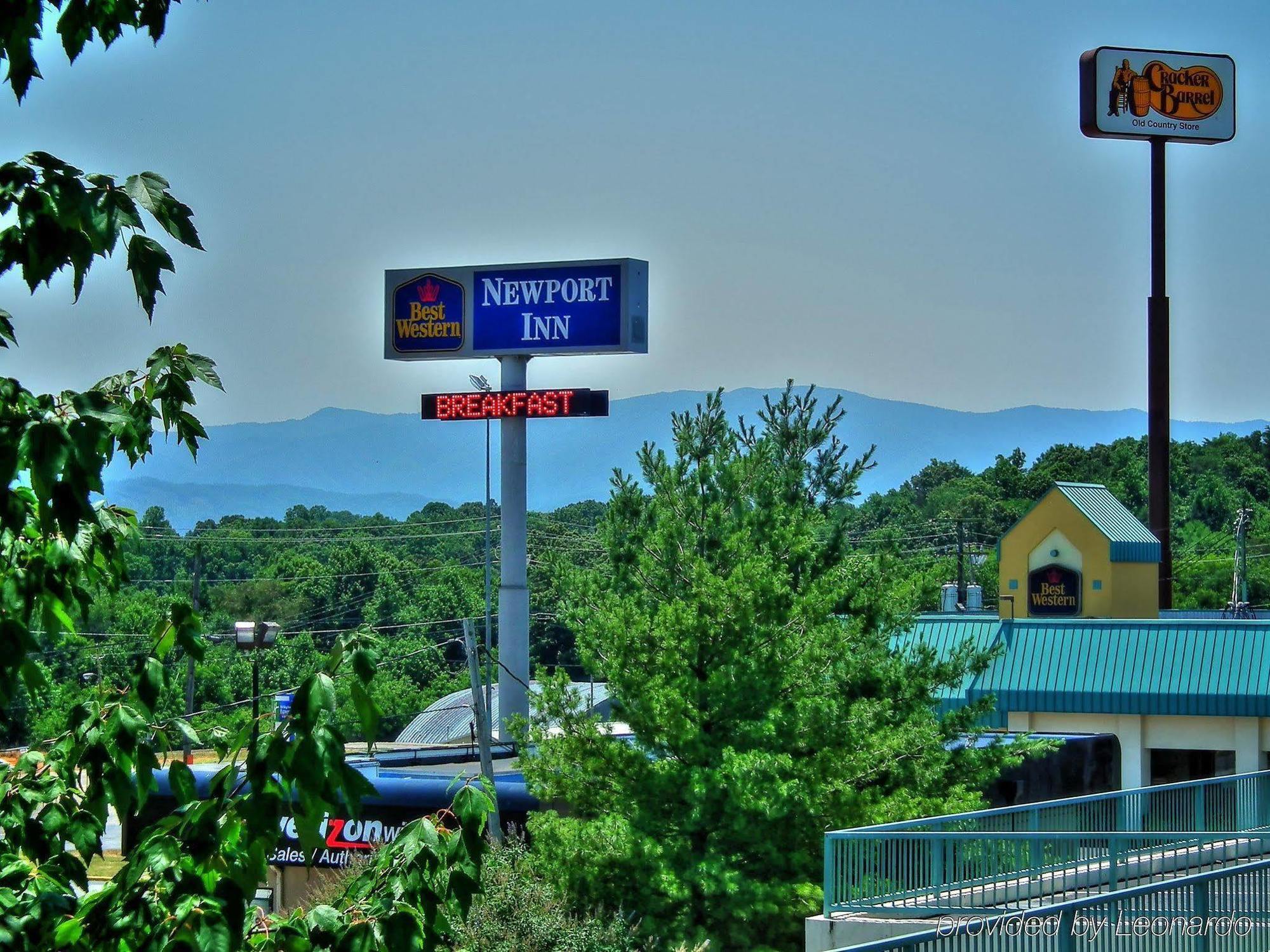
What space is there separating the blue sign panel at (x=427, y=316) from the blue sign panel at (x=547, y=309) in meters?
0.89

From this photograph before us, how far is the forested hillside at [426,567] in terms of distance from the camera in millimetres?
107938

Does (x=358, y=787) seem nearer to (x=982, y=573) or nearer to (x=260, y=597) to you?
(x=982, y=573)

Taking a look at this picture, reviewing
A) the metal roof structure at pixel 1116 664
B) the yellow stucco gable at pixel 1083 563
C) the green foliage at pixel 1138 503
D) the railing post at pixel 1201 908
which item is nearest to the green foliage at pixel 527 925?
the railing post at pixel 1201 908

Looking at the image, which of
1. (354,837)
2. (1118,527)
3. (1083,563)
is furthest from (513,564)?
(354,837)

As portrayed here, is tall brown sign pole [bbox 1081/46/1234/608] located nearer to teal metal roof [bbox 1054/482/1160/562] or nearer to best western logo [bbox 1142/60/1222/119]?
best western logo [bbox 1142/60/1222/119]

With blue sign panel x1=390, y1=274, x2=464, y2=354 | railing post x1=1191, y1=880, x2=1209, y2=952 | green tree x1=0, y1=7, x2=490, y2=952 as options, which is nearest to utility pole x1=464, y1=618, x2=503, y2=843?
railing post x1=1191, y1=880, x2=1209, y2=952

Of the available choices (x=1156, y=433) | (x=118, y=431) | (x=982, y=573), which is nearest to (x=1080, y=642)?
(x=1156, y=433)

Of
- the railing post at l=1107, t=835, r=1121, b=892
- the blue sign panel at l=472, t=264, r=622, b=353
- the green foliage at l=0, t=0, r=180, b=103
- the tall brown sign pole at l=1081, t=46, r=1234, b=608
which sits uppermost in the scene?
the tall brown sign pole at l=1081, t=46, r=1234, b=608

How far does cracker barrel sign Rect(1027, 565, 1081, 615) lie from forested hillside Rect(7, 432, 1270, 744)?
108ft

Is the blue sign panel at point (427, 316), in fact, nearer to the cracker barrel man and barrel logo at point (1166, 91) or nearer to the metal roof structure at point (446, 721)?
the metal roof structure at point (446, 721)

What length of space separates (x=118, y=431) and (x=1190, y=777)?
38031 mm

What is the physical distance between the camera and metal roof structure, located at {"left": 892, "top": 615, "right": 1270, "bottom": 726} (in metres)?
37.8

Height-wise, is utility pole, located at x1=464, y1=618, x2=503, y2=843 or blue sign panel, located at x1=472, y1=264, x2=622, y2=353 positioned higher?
blue sign panel, located at x1=472, y1=264, x2=622, y2=353

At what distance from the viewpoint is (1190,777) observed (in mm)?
40531
